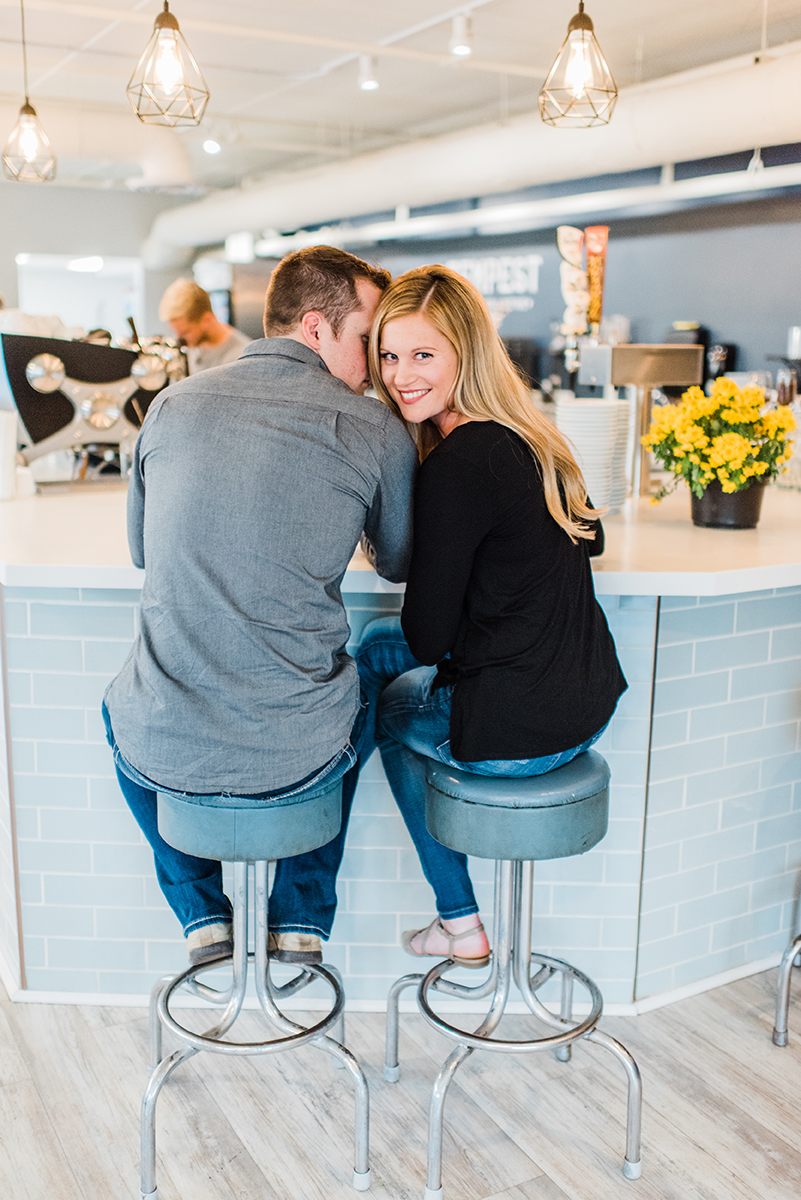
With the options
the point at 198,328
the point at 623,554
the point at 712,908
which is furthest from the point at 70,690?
the point at 198,328

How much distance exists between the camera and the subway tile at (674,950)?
2494 mm

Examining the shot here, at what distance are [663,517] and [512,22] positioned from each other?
15.2 ft

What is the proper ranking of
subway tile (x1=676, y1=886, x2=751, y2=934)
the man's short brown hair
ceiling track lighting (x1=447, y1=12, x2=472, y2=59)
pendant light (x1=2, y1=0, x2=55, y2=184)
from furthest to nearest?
ceiling track lighting (x1=447, y1=12, x2=472, y2=59)
pendant light (x1=2, y1=0, x2=55, y2=184)
subway tile (x1=676, y1=886, x2=751, y2=934)
the man's short brown hair

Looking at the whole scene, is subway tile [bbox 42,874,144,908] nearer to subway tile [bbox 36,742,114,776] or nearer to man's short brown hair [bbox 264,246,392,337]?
subway tile [bbox 36,742,114,776]

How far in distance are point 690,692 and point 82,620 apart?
54.1 inches

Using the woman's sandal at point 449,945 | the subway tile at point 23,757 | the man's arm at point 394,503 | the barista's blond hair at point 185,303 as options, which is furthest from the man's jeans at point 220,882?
the barista's blond hair at point 185,303

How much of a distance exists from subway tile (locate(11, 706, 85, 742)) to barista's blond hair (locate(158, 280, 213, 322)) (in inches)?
146

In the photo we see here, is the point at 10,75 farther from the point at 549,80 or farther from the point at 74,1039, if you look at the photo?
the point at 74,1039

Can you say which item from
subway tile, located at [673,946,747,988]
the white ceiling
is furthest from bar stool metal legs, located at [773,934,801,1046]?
the white ceiling

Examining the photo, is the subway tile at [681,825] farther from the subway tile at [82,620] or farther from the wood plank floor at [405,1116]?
the subway tile at [82,620]

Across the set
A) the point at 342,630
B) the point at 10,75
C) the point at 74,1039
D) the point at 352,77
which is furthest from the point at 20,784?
the point at 10,75

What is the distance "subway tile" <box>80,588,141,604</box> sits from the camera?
233 cm

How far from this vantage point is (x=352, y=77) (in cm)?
770

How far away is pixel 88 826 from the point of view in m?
2.43
